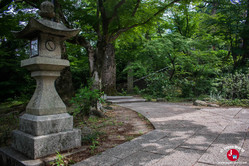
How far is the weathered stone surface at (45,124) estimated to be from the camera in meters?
2.60

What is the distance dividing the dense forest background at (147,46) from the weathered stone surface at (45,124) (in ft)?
8.68

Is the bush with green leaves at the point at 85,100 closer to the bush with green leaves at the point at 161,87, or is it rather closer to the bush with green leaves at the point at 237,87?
the bush with green leaves at the point at 161,87

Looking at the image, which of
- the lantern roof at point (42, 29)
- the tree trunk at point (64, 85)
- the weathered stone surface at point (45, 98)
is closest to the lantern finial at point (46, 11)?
the lantern roof at point (42, 29)

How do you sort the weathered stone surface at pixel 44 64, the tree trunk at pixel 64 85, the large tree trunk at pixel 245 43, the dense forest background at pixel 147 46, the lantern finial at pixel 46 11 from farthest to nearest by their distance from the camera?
the large tree trunk at pixel 245 43
the tree trunk at pixel 64 85
the dense forest background at pixel 147 46
the lantern finial at pixel 46 11
the weathered stone surface at pixel 44 64

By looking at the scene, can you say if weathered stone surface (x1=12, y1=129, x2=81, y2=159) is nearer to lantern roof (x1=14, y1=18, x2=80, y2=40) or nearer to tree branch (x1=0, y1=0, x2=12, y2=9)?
lantern roof (x1=14, y1=18, x2=80, y2=40)

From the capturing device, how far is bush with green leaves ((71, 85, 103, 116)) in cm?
439

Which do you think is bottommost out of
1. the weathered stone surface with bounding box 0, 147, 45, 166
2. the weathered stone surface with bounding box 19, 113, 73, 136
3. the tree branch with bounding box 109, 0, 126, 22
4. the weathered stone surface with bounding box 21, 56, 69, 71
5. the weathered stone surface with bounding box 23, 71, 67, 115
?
the weathered stone surface with bounding box 0, 147, 45, 166

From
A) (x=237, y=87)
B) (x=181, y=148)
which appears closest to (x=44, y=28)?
(x=181, y=148)

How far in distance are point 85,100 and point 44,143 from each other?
224cm

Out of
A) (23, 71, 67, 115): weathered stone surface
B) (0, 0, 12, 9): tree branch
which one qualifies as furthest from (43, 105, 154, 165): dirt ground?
(0, 0, 12, 9): tree branch

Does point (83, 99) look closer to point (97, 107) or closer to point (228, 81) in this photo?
→ point (97, 107)

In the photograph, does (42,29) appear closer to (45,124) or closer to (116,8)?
(45,124)

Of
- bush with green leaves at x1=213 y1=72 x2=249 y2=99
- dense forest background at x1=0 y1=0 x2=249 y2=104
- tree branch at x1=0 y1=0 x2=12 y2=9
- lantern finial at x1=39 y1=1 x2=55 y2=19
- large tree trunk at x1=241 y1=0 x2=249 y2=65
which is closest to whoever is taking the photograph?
lantern finial at x1=39 y1=1 x2=55 y2=19

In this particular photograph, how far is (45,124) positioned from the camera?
Result: 2.66m
